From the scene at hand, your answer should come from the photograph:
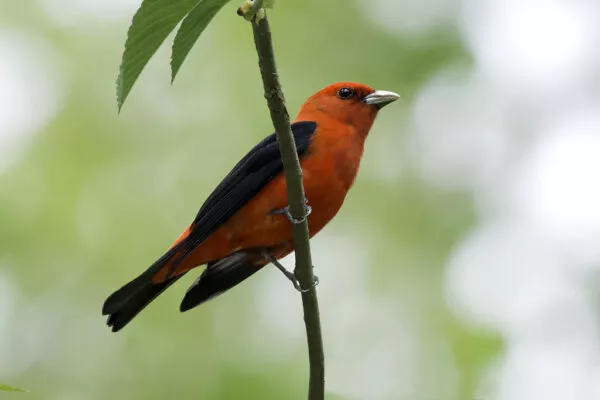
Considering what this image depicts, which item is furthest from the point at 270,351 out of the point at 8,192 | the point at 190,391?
the point at 8,192

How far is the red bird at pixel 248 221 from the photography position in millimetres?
4418

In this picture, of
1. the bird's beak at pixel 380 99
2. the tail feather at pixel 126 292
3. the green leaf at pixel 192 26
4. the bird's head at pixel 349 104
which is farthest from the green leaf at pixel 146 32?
the bird's beak at pixel 380 99

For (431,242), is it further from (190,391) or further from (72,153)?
(72,153)

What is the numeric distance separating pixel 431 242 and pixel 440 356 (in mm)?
1206

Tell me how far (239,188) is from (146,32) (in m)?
3.06

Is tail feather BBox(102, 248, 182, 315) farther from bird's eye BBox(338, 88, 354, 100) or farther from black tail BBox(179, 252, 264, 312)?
bird's eye BBox(338, 88, 354, 100)

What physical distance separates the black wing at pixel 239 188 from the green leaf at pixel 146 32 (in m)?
2.89

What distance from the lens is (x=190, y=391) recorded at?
6.92 m

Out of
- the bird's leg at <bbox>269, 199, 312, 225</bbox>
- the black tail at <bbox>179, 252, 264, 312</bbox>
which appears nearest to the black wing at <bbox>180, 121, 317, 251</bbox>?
the bird's leg at <bbox>269, 199, 312, 225</bbox>

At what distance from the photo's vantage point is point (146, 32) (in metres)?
1.44

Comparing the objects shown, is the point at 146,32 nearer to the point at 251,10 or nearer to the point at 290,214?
the point at 251,10

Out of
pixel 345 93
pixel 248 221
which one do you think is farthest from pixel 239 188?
pixel 345 93

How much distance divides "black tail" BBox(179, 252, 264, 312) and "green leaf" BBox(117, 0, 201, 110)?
3148 mm

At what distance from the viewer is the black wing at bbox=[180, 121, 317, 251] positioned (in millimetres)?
4371
